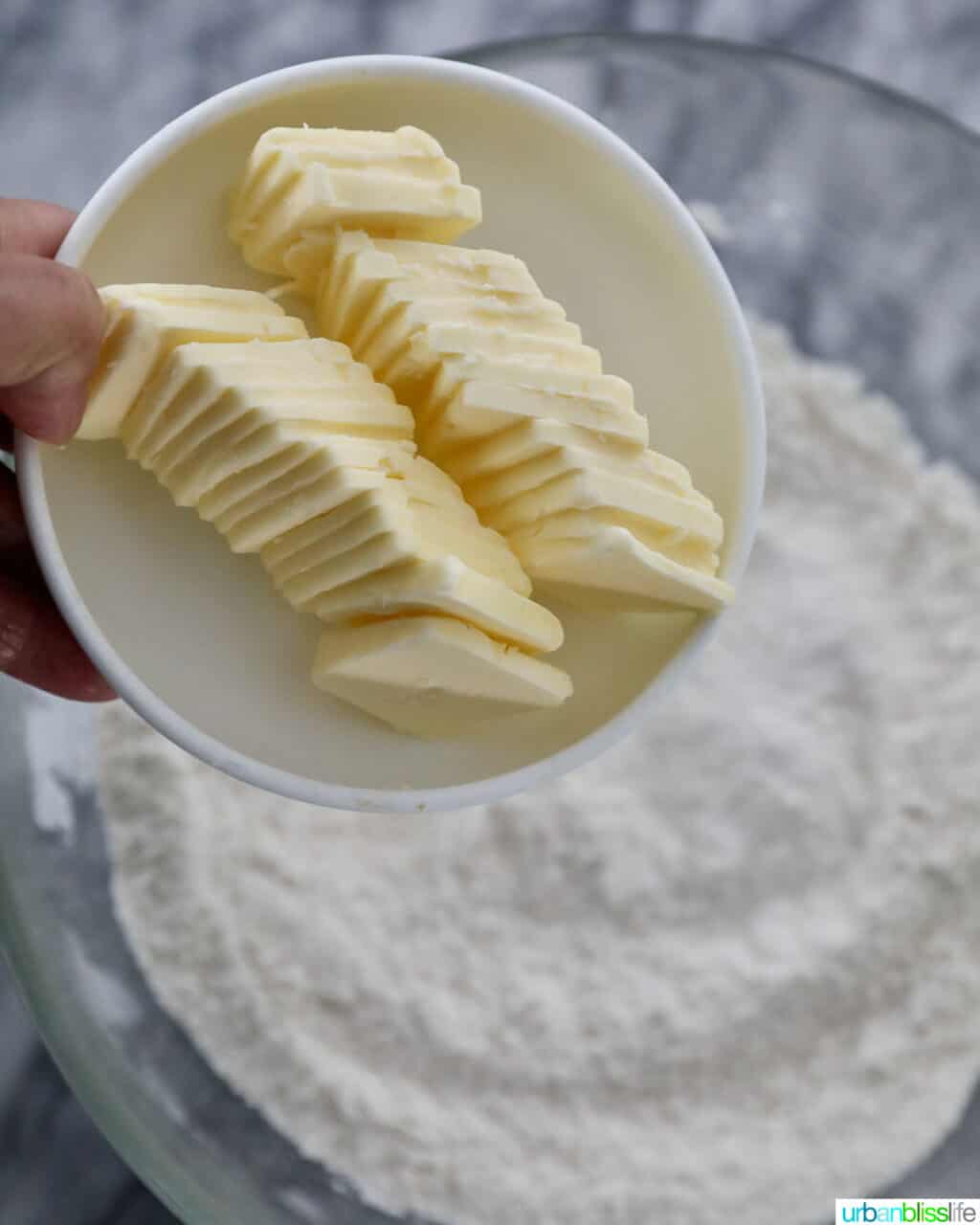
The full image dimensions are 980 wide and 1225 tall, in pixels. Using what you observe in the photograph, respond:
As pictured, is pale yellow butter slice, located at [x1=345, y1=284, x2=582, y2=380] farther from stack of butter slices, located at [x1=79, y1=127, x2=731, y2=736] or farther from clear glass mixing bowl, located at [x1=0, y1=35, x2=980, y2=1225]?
clear glass mixing bowl, located at [x1=0, y1=35, x2=980, y2=1225]

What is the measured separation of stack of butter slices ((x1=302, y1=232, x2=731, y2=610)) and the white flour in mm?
419

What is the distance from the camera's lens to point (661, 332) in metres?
0.83

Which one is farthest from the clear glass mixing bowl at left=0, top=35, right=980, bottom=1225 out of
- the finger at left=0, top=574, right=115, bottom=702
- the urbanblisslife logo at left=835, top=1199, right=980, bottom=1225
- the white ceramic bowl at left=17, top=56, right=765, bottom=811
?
the white ceramic bowl at left=17, top=56, right=765, bottom=811

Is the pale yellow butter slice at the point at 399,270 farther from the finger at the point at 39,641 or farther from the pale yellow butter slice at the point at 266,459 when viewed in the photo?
the finger at the point at 39,641

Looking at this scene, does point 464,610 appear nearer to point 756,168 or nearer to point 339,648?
point 339,648

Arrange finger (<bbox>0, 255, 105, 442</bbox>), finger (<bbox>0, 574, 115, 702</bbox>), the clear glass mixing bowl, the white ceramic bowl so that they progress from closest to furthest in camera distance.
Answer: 1. finger (<bbox>0, 255, 105, 442</bbox>)
2. the white ceramic bowl
3. finger (<bbox>0, 574, 115, 702</bbox>)
4. the clear glass mixing bowl

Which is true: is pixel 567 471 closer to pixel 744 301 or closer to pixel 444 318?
pixel 444 318

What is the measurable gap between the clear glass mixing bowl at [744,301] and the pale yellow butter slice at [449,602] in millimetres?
517

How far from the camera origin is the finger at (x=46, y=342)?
0.65m

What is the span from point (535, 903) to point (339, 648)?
455 mm

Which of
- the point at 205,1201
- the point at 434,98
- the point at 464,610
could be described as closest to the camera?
the point at 464,610

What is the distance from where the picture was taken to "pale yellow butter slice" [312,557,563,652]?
0.68m

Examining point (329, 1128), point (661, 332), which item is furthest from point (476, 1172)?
point (661, 332)

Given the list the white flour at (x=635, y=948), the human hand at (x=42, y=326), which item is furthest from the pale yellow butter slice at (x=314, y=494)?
the white flour at (x=635, y=948)
